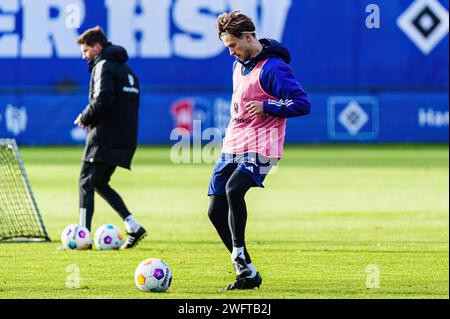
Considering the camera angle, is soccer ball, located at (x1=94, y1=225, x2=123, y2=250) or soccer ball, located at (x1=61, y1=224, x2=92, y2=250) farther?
soccer ball, located at (x1=94, y1=225, x2=123, y2=250)

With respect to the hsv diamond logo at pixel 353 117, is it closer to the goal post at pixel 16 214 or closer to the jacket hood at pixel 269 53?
the goal post at pixel 16 214

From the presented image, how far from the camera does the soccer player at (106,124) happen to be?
1311 cm

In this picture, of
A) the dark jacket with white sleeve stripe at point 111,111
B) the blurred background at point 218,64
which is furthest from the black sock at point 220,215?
the blurred background at point 218,64

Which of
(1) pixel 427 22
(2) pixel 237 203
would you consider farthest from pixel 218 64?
(2) pixel 237 203

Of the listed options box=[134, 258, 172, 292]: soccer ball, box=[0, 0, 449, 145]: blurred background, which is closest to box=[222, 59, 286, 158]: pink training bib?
box=[134, 258, 172, 292]: soccer ball

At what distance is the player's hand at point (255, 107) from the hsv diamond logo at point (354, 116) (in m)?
25.3

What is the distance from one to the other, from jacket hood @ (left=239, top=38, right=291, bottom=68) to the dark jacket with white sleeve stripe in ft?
11.6

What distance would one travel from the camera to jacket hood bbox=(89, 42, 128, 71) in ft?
43.5

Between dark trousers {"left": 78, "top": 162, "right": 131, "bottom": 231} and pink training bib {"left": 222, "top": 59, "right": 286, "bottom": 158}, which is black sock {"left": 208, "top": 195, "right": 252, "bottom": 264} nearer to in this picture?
pink training bib {"left": 222, "top": 59, "right": 286, "bottom": 158}

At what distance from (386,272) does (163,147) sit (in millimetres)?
24459

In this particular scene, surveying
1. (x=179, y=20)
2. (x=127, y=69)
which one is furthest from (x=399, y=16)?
(x=127, y=69)

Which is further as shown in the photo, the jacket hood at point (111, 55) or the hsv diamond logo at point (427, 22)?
the hsv diamond logo at point (427, 22)

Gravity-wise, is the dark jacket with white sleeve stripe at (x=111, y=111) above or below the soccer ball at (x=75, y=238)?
above

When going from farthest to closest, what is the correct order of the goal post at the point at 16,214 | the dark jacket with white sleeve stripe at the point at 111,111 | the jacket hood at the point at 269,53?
1. the goal post at the point at 16,214
2. the dark jacket with white sleeve stripe at the point at 111,111
3. the jacket hood at the point at 269,53
